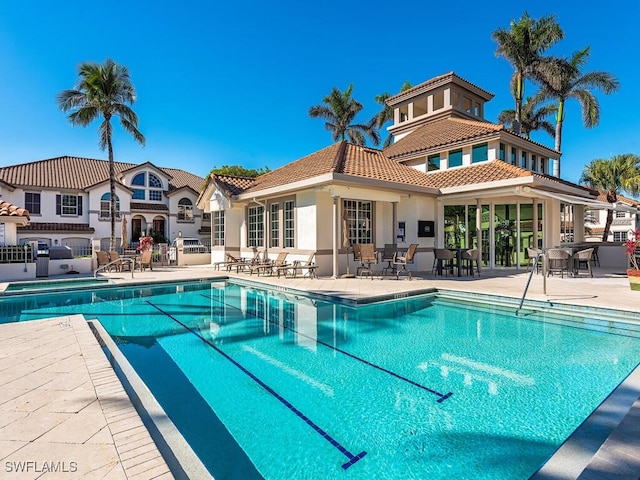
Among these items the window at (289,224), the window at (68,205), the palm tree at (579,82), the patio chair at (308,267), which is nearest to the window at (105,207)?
the window at (68,205)

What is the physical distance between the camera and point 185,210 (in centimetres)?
3481

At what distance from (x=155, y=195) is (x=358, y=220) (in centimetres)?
2633

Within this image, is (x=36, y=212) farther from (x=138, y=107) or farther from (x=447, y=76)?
(x=447, y=76)

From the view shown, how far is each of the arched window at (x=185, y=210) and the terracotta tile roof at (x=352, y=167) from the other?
19.0 meters

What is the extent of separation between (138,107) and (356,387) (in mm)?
23832

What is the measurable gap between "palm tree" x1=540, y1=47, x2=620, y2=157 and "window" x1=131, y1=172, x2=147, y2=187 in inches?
1327

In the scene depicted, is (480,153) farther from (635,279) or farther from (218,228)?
(218,228)

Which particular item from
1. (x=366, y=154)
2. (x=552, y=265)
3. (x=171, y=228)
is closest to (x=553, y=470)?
(x=552, y=265)

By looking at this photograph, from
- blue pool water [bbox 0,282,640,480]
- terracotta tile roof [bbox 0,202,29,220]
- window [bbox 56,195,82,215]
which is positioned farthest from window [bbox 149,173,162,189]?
blue pool water [bbox 0,282,640,480]

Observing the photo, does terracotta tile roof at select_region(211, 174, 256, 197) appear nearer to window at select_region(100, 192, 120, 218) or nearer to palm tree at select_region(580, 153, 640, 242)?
window at select_region(100, 192, 120, 218)

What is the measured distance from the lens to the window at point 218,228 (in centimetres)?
1933

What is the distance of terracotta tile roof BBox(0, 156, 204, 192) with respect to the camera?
28.7 metres

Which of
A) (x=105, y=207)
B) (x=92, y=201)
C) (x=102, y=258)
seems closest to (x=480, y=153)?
(x=102, y=258)

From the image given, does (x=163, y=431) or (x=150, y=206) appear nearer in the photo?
(x=163, y=431)
